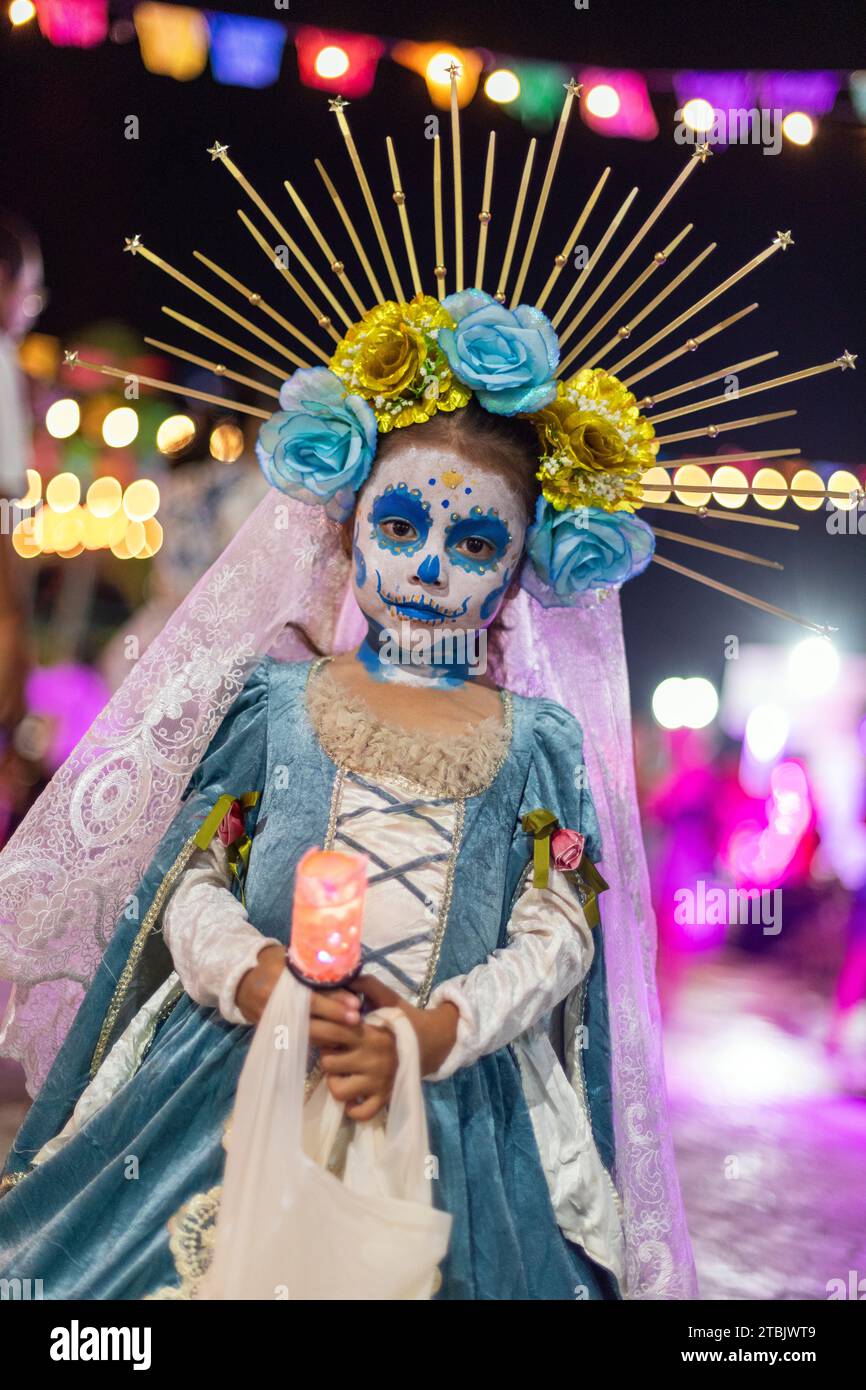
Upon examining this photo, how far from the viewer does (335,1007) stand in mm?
1538

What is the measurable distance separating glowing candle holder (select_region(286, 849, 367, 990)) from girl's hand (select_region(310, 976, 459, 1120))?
0.18 feet

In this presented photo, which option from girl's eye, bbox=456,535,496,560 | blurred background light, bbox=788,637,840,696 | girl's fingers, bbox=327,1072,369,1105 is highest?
blurred background light, bbox=788,637,840,696

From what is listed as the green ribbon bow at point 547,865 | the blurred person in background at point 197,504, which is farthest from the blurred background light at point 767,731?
the green ribbon bow at point 547,865

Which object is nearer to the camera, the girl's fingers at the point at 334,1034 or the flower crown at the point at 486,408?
the girl's fingers at the point at 334,1034

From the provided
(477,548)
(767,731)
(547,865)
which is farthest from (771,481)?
(547,865)

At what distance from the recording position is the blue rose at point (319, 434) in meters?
1.96

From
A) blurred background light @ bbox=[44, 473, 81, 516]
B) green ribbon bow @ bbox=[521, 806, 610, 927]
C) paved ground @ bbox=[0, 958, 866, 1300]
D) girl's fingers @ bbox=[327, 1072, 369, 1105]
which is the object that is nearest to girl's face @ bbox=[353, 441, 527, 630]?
green ribbon bow @ bbox=[521, 806, 610, 927]

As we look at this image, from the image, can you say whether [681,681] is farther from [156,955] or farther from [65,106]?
[156,955]

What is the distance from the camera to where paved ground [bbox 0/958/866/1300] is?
2328 mm

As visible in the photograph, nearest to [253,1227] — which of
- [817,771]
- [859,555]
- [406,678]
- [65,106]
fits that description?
[406,678]

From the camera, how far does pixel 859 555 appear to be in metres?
4.86

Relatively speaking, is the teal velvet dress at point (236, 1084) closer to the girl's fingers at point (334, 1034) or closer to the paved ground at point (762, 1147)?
the girl's fingers at point (334, 1034)

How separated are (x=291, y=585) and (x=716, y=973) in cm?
370

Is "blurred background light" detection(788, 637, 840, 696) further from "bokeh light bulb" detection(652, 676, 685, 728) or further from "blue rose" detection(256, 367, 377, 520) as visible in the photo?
"blue rose" detection(256, 367, 377, 520)
